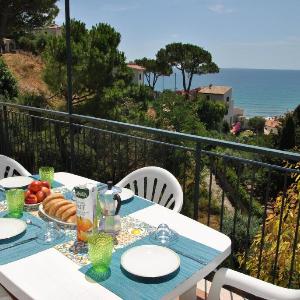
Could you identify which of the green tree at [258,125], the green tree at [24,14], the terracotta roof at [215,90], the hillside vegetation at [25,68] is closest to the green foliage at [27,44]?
the hillside vegetation at [25,68]

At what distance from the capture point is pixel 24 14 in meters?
13.6

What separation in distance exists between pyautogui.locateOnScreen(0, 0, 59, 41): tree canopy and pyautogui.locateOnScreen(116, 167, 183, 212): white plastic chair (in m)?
12.4

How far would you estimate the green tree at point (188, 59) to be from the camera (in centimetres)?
3712

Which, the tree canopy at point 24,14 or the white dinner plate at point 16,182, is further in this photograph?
the tree canopy at point 24,14

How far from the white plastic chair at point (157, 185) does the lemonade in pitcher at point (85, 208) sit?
2.57 feet

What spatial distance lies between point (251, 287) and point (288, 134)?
20576 millimetres

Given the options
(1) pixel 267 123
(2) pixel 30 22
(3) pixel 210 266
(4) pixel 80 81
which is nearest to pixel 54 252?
(3) pixel 210 266

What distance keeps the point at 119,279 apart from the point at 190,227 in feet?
1.73

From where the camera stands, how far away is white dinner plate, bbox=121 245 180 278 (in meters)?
1.28

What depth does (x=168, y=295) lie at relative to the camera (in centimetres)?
118

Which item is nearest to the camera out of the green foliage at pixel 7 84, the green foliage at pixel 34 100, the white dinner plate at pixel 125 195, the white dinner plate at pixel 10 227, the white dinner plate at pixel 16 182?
the white dinner plate at pixel 10 227

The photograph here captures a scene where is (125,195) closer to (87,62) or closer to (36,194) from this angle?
(36,194)

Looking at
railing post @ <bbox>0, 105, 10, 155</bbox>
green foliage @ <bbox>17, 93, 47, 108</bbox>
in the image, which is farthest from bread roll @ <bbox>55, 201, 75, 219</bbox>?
green foliage @ <bbox>17, 93, 47, 108</bbox>

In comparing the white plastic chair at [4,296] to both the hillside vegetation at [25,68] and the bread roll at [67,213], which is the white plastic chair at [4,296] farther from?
the hillside vegetation at [25,68]
